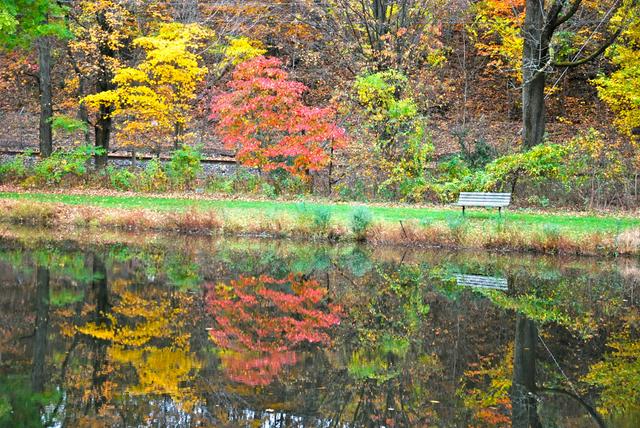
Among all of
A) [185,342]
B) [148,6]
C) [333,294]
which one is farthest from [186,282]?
[148,6]

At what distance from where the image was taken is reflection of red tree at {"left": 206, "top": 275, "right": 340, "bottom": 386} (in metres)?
8.99

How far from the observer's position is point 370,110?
2580 cm

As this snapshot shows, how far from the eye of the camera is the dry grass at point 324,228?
58.4ft

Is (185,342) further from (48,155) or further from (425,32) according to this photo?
(425,32)

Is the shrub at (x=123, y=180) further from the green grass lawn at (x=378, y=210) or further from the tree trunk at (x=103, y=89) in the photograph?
the tree trunk at (x=103, y=89)

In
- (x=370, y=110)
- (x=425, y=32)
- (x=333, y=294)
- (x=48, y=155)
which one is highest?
(x=425, y=32)

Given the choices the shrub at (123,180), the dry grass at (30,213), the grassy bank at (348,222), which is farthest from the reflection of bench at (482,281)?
the shrub at (123,180)

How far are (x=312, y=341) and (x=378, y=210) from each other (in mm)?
12073

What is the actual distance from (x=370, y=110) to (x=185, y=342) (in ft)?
55.7

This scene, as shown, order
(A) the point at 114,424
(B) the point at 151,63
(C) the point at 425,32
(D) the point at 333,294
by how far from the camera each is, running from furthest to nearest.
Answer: (C) the point at 425,32 < (B) the point at 151,63 < (D) the point at 333,294 < (A) the point at 114,424

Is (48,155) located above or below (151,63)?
below

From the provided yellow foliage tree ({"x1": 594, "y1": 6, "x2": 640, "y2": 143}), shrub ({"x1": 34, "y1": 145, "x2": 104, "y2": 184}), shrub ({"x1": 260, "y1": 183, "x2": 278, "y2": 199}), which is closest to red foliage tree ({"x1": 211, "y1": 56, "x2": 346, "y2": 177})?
shrub ({"x1": 260, "y1": 183, "x2": 278, "y2": 199})

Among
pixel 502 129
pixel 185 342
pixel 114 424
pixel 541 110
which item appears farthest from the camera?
pixel 502 129

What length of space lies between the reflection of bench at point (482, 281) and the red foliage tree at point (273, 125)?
10.6m
